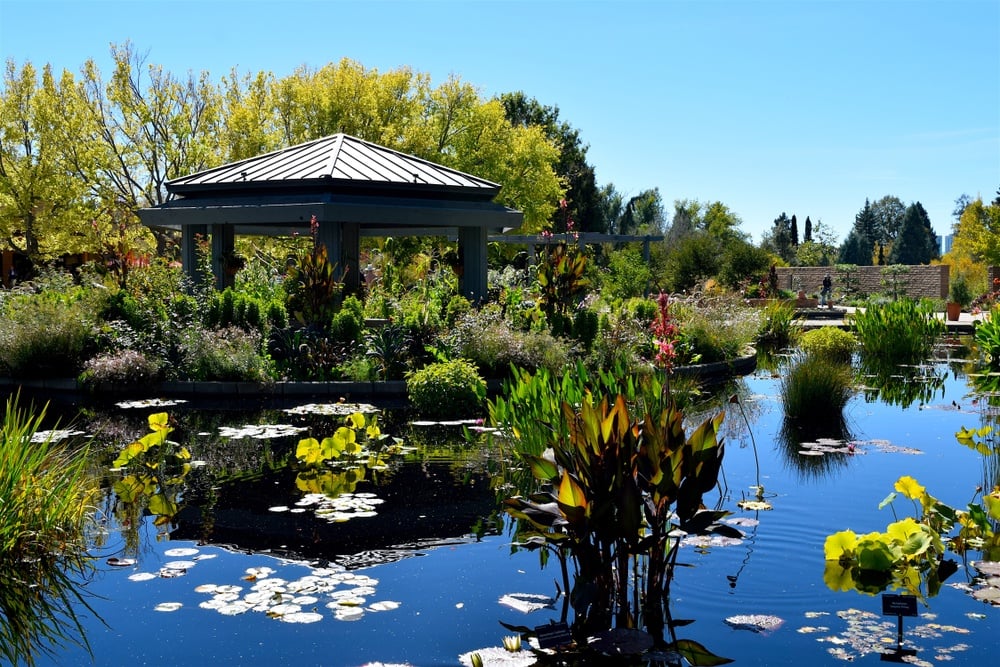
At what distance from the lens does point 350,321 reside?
13.2m

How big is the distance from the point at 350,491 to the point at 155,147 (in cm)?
2957

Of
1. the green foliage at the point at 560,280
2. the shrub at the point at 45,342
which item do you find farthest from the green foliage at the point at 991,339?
the shrub at the point at 45,342

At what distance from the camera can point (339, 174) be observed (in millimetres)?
16219

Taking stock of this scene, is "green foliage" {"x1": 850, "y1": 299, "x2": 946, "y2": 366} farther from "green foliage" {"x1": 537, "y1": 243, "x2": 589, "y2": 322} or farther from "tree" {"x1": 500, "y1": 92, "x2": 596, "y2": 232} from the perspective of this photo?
"tree" {"x1": 500, "y1": 92, "x2": 596, "y2": 232}

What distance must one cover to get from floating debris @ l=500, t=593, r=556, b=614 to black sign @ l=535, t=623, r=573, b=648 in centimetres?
36

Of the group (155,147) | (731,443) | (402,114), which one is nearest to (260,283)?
(731,443)

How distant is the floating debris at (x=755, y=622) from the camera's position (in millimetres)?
4270

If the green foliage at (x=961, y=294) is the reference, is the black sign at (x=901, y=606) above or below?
below

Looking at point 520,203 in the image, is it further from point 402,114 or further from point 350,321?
point 350,321

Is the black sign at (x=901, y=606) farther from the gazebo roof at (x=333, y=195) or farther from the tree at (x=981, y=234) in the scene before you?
the tree at (x=981, y=234)

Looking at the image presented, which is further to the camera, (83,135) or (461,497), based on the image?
(83,135)

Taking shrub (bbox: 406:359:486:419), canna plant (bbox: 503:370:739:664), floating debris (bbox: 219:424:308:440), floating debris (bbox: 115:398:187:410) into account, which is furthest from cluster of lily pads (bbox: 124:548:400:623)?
floating debris (bbox: 115:398:187:410)

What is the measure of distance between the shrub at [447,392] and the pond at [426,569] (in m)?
1.78

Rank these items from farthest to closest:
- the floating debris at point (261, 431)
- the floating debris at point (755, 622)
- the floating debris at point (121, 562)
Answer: the floating debris at point (261, 431) → the floating debris at point (121, 562) → the floating debris at point (755, 622)
